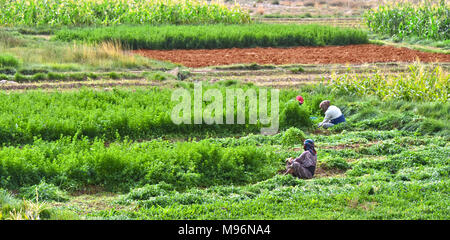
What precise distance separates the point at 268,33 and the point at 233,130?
41.0ft

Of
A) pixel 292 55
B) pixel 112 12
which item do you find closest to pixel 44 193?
pixel 292 55

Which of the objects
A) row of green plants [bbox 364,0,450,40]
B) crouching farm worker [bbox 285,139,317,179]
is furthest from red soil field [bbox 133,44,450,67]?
crouching farm worker [bbox 285,139,317,179]

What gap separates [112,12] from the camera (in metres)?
26.8

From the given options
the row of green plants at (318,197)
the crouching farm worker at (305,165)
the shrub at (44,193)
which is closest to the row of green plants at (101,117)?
the shrub at (44,193)

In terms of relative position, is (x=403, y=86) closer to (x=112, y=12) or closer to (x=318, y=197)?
(x=318, y=197)

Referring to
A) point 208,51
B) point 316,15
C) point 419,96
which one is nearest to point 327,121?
point 419,96

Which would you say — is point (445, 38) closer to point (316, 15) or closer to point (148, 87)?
point (316, 15)

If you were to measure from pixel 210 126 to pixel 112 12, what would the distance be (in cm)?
1594

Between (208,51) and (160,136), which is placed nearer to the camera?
(160,136)

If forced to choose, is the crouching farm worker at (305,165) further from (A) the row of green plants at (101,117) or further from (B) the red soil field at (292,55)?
(B) the red soil field at (292,55)

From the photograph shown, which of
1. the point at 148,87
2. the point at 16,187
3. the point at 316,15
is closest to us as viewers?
the point at 16,187

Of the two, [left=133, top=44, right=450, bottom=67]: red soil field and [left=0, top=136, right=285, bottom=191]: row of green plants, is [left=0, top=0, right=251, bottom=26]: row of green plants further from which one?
[left=0, top=136, right=285, bottom=191]: row of green plants

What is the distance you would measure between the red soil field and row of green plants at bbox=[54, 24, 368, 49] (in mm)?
711

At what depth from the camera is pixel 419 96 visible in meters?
13.8
